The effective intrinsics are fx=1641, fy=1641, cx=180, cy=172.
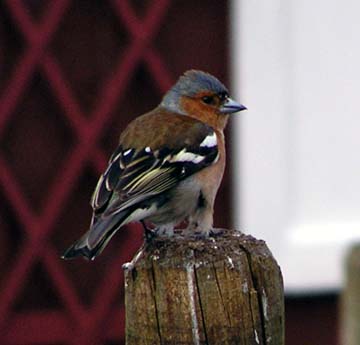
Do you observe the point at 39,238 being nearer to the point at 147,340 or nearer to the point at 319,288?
the point at 319,288

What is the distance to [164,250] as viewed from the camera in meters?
4.14

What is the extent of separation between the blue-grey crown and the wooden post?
214 centimetres

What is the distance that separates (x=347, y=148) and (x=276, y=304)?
167 inches

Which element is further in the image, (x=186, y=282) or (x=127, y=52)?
(x=127, y=52)

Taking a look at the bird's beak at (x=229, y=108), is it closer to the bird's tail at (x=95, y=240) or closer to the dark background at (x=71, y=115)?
the bird's tail at (x=95, y=240)

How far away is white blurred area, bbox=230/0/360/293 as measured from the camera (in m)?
8.02

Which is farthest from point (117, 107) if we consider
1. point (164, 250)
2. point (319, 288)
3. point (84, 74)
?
point (164, 250)

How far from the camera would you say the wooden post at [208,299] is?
3.87 metres

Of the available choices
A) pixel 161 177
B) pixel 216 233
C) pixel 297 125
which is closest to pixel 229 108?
pixel 161 177

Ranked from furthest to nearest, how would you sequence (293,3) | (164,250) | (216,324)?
1. (293,3)
2. (164,250)
3. (216,324)

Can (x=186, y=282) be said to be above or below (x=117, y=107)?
above

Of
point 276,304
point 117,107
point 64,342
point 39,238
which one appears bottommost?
point 64,342

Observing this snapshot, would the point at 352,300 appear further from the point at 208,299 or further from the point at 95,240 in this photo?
the point at 95,240

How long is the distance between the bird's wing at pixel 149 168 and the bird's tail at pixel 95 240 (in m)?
0.05
